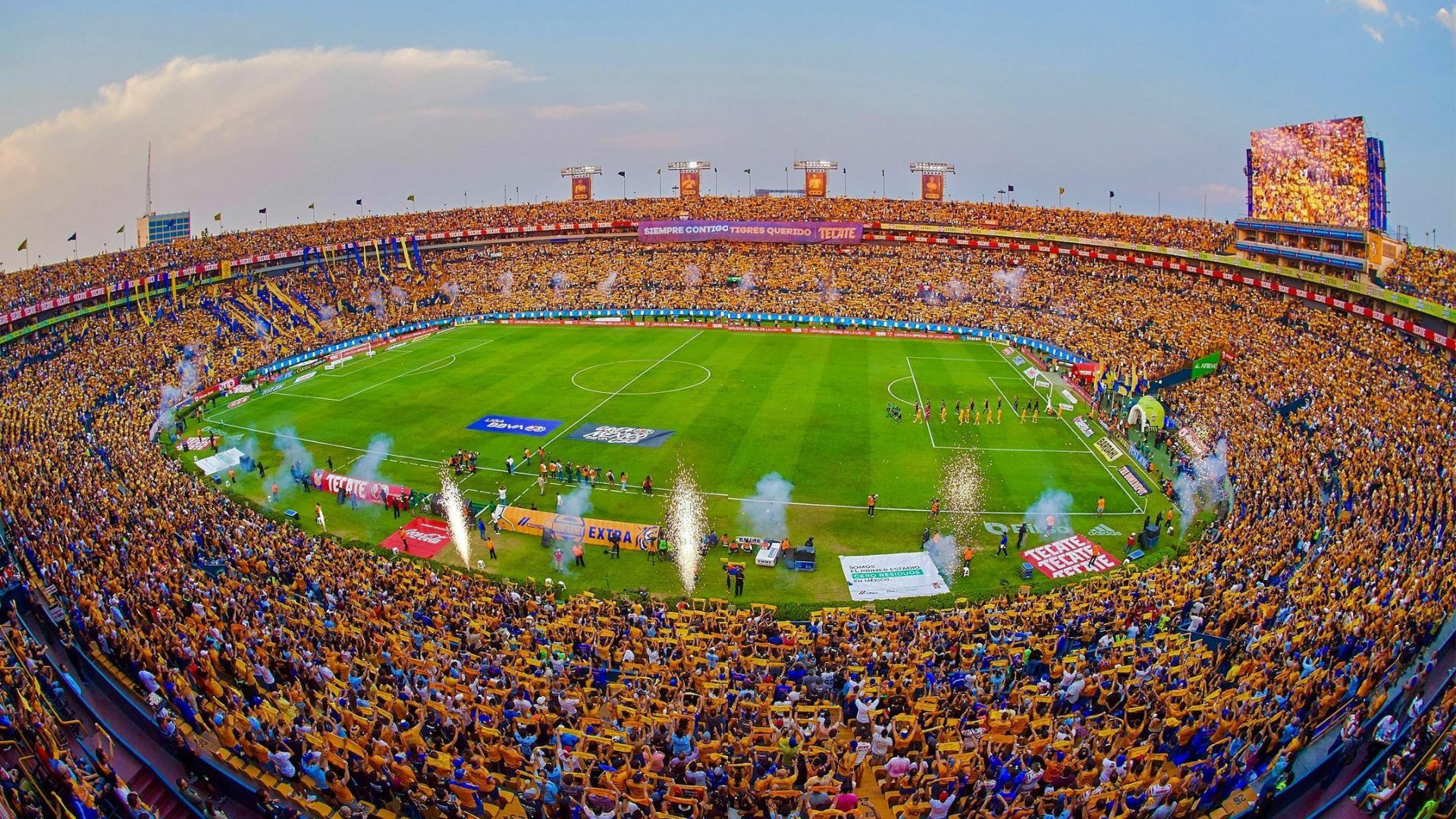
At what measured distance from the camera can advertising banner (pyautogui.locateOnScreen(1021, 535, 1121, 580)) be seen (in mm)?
30609

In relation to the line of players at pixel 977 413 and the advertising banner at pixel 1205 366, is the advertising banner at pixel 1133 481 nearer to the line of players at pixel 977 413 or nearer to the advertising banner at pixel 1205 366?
the line of players at pixel 977 413

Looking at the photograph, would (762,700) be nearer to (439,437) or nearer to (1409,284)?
(439,437)

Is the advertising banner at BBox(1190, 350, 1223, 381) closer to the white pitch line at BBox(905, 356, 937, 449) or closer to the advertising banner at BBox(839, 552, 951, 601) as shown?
the white pitch line at BBox(905, 356, 937, 449)

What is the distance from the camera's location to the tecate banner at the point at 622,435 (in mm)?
44625

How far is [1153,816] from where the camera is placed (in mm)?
14461

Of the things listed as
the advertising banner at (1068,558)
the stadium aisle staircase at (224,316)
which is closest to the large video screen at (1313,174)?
the advertising banner at (1068,558)

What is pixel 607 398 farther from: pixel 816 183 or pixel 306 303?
pixel 816 183

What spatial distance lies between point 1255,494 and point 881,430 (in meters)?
18.5

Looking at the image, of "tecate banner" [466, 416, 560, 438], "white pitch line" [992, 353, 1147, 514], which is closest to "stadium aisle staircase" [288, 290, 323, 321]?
"tecate banner" [466, 416, 560, 438]

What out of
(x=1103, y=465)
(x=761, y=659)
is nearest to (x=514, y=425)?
(x=761, y=659)

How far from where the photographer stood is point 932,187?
104 metres

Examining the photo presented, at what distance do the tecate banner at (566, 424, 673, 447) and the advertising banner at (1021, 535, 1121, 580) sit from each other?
1975 cm

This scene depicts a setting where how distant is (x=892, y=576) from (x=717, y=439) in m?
16.8

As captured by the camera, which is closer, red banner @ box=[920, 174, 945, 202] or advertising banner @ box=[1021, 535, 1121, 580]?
advertising banner @ box=[1021, 535, 1121, 580]
